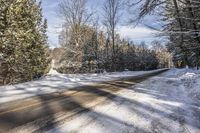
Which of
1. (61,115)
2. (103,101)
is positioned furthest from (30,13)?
(61,115)

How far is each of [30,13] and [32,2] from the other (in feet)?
8.98

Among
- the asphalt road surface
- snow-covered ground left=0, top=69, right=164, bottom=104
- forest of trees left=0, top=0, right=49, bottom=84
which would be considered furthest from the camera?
forest of trees left=0, top=0, right=49, bottom=84

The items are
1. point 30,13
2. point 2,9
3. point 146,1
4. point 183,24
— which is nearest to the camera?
point 146,1

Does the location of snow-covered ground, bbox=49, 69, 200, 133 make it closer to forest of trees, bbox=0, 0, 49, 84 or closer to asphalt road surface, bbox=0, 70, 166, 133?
asphalt road surface, bbox=0, 70, 166, 133

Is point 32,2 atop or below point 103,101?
atop

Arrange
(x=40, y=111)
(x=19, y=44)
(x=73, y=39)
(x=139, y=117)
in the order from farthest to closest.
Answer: (x=73, y=39), (x=19, y=44), (x=40, y=111), (x=139, y=117)

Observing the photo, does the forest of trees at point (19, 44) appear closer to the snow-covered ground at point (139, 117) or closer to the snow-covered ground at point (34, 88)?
the snow-covered ground at point (34, 88)

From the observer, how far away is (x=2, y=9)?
882 inches

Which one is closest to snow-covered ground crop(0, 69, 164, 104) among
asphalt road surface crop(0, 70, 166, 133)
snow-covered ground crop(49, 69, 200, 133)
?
asphalt road surface crop(0, 70, 166, 133)

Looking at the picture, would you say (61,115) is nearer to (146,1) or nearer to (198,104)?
(198,104)

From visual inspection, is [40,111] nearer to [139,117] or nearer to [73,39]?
[139,117]

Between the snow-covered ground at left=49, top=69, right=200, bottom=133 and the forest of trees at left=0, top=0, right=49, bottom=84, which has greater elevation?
the forest of trees at left=0, top=0, right=49, bottom=84

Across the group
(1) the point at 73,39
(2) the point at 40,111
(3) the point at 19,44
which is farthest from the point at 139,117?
(1) the point at 73,39

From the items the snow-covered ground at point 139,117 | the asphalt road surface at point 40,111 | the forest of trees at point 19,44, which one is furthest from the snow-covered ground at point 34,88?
the forest of trees at point 19,44
